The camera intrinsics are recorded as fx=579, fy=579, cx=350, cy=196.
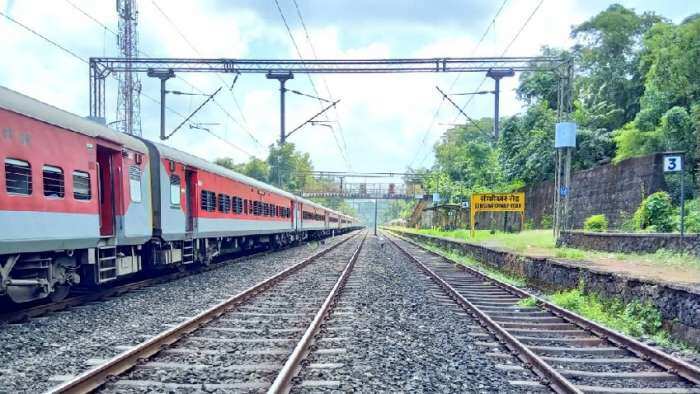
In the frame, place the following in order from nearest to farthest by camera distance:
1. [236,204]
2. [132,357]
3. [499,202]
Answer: [132,357] < [236,204] < [499,202]

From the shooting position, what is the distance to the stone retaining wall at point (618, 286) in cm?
730

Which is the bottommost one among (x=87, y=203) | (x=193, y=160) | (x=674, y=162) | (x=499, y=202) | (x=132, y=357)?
(x=132, y=357)

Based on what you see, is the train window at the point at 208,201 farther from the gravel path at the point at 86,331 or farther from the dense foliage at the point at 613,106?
the dense foliage at the point at 613,106

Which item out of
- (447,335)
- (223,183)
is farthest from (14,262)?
(223,183)

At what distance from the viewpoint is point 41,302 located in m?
10.0

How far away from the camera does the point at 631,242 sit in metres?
16.2

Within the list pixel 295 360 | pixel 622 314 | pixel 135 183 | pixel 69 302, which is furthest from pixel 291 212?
pixel 295 360

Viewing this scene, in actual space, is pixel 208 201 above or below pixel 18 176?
below

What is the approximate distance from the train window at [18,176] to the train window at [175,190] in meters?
5.45

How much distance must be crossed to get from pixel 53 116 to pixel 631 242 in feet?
48.2

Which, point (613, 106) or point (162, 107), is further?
point (613, 106)

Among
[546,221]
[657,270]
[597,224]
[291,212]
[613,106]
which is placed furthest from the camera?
[613,106]

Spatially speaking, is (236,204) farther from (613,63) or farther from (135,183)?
(613,63)

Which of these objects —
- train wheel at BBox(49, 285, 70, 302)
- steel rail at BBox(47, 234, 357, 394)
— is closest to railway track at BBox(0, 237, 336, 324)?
train wheel at BBox(49, 285, 70, 302)
